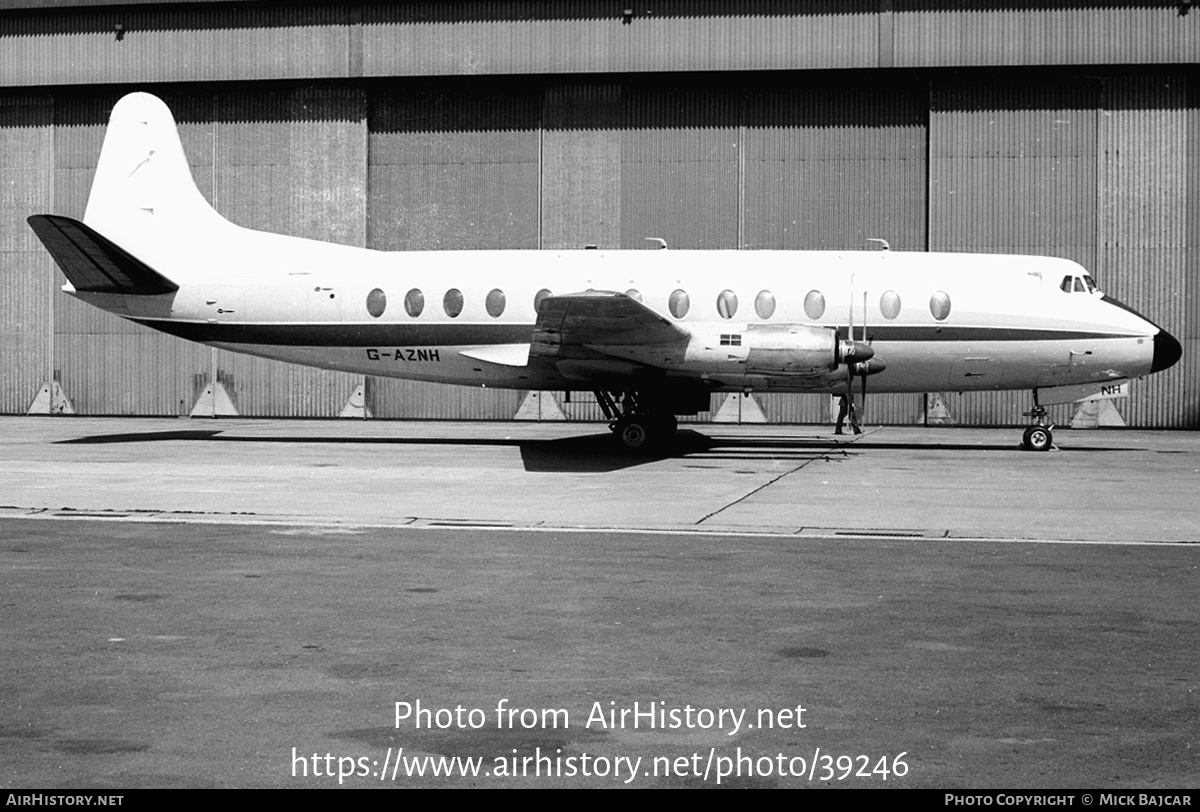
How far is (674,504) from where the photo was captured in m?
18.4

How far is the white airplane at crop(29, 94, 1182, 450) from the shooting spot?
26.2 metres

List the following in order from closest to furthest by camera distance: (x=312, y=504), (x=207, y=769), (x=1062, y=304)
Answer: (x=207, y=769), (x=312, y=504), (x=1062, y=304)

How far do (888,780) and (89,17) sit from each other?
4191 cm

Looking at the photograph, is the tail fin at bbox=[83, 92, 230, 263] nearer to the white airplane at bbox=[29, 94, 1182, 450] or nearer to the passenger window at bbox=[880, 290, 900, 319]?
the white airplane at bbox=[29, 94, 1182, 450]

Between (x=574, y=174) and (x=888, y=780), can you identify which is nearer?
(x=888, y=780)

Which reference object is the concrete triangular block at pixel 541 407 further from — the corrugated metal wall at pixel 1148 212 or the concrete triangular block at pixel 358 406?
the corrugated metal wall at pixel 1148 212

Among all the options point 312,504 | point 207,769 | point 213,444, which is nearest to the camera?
point 207,769

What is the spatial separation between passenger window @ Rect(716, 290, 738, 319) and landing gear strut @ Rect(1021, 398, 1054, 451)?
6660 mm

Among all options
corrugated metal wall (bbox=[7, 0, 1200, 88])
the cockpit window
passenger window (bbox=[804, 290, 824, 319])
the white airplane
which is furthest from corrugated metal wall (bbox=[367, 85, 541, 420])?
the cockpit window

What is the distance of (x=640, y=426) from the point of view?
2683 centimetres

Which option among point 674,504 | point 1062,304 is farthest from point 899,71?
point 674,504

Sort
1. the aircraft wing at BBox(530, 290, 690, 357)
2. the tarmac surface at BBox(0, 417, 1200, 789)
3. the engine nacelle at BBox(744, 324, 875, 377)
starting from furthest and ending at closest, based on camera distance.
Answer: the engine nacelle at BBox(744, 324, 875, 377) → the aircraft wing at BBox(530, 290, 690, 357) → the tarmac surface at BBox(0, 417, 1200, 789)

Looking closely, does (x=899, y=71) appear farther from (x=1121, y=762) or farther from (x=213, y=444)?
(x=1121, y=762)

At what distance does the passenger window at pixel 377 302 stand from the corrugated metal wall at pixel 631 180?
11924 mm
